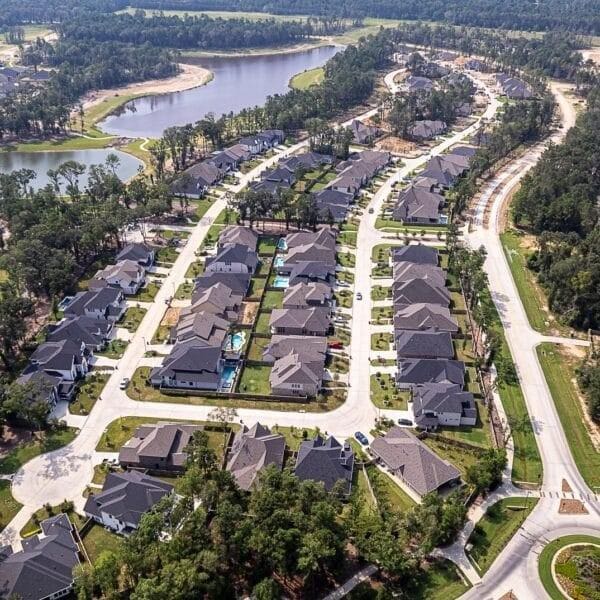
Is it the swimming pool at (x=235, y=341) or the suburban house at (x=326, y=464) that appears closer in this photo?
the suburban house at (x=326, y=464)

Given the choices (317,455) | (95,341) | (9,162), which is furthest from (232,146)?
→ (317,455)

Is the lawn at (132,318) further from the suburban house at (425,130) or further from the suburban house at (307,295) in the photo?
the suburban house at (425,130)

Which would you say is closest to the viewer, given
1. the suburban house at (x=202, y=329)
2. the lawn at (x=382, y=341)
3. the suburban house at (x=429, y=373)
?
the suburban house at (x=429, y=373)

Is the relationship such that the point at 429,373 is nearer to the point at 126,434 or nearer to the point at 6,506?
the point at 126,434

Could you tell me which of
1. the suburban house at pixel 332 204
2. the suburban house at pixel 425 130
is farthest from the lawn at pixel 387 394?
the suburban house at pixel 425 130

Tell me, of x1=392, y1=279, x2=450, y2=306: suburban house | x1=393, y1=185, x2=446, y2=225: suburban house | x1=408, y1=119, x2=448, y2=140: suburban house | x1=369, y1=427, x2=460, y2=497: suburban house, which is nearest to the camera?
x1=369, y1=427, x2=460, y2=497: suburban house

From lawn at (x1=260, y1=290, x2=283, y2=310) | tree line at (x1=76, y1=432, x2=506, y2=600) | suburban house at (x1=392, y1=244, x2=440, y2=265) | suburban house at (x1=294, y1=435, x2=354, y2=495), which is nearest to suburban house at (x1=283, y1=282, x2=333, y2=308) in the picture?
lawn at (x1=260, y1=290, x2=283, y2=310)

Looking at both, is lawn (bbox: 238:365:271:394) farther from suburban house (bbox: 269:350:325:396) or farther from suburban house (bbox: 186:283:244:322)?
suburban house (bbox: 186:283:244:322)
